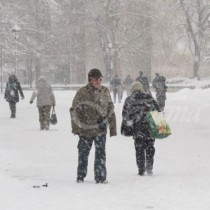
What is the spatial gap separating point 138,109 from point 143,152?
71 centimetres

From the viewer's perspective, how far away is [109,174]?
11.0 metres

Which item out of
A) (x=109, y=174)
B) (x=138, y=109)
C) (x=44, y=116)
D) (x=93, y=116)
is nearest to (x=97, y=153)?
(x=93, y=116)

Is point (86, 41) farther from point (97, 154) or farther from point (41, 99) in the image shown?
point (97, 154)

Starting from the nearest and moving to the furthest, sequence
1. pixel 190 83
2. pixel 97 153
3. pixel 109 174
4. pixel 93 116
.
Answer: pixel 93 116 < pixel 97 153 < pixel 109 174 < pixel 190 83

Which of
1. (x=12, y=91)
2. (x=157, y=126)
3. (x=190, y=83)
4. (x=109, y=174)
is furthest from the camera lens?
(x=190, y=83)

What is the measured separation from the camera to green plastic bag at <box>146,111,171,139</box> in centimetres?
1040

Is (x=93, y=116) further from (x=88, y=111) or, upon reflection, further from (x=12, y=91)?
(x=12, y=91)

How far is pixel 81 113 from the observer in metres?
9.59

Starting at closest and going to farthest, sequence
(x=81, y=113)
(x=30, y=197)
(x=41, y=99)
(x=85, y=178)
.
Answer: (x=30, y=197) → (x=81, y=113) → (x=85, y=178) → (x=41, y=99)

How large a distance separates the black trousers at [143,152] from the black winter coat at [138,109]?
92 mm

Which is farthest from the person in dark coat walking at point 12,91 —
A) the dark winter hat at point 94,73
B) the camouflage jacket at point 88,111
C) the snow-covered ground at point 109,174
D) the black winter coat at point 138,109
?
the dark winter hat at point 94,73

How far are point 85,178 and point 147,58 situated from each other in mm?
46166

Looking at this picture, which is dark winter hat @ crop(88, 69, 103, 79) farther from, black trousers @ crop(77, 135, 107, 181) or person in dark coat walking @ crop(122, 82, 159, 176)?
person in dark coat walking @ crop(122, 82, 159, 176)

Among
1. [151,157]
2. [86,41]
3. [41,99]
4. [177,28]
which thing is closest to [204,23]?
[177,28]
